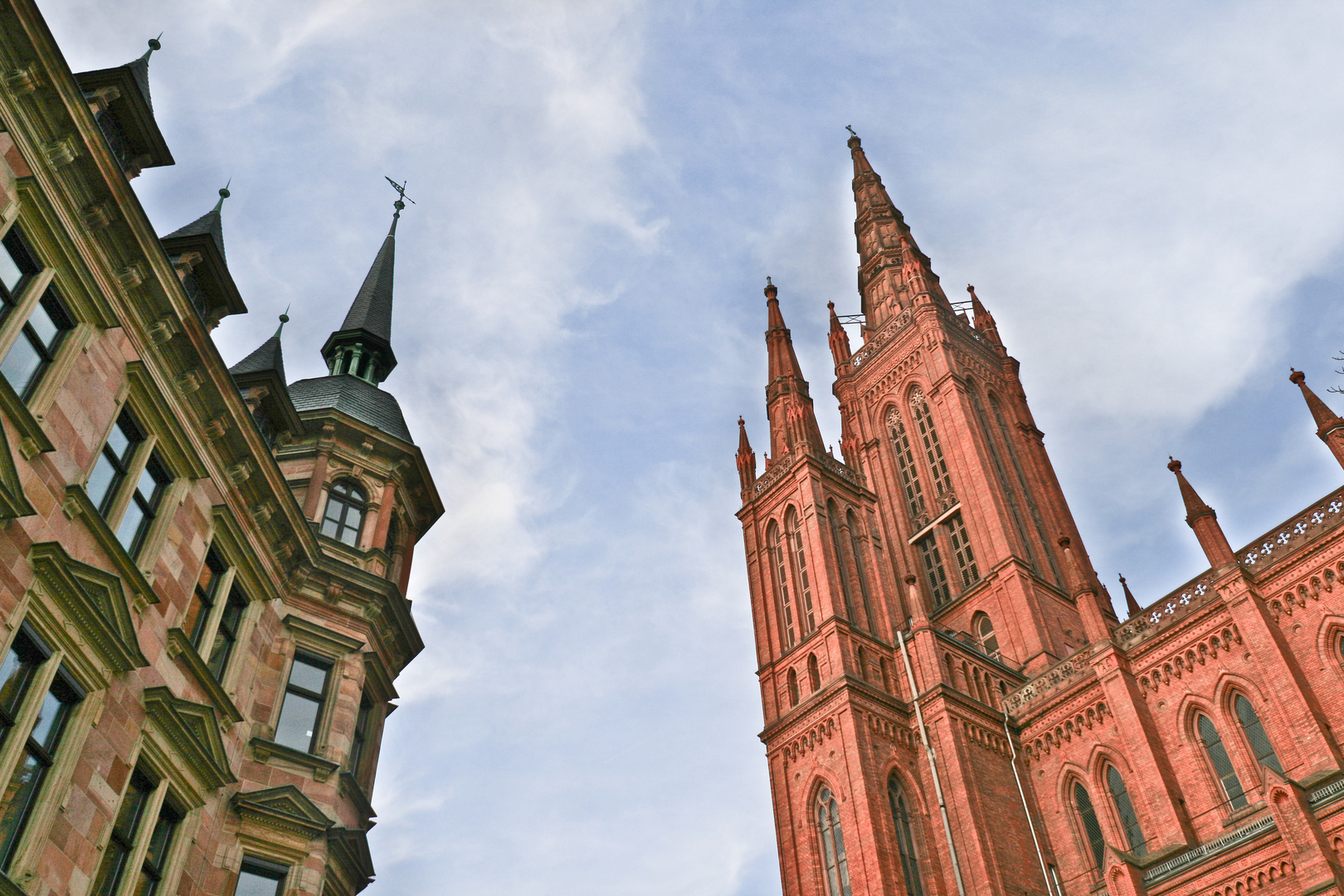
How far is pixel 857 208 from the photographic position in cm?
7919

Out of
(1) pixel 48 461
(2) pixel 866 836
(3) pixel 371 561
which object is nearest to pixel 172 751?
(1) pixel 48 461

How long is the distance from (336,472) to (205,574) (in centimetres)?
612

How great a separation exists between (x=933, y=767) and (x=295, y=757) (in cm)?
2200

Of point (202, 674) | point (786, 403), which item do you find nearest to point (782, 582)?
point (786, 403)

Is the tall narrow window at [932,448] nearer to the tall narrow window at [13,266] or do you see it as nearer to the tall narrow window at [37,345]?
the tall narrow window at [37,345]

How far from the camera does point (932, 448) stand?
55.6 metres

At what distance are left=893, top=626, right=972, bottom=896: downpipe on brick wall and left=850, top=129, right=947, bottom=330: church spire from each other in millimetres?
30323

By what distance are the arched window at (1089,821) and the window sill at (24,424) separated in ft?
105

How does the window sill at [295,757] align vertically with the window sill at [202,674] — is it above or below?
below

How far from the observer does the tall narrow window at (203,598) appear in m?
17.6

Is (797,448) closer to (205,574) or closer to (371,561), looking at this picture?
(371,561)

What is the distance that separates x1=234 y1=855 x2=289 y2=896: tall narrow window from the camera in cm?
1745

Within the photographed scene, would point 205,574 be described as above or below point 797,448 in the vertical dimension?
below

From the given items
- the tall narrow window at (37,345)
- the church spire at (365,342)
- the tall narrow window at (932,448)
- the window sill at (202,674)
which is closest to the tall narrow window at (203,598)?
the window sill at (202,674)
